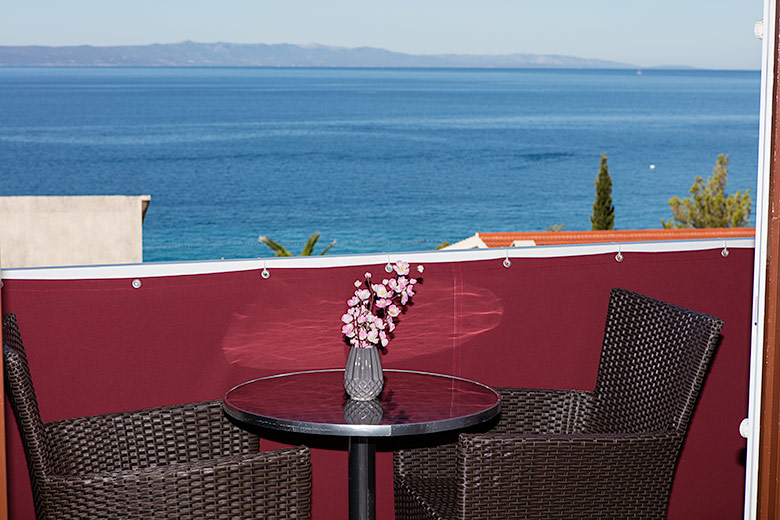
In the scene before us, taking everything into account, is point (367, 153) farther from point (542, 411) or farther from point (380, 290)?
point (380, 290)

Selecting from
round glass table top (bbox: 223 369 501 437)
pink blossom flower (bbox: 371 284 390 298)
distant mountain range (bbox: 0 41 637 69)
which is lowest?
round glass table top (bbox: 223 369 501 437)

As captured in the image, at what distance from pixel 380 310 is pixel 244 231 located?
138ft

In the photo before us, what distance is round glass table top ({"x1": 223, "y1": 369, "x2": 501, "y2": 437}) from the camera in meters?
2.04

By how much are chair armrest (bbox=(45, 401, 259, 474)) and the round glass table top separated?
124 millimetres

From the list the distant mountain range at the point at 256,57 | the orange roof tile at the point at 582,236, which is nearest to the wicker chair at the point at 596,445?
the orange roof tile at the point at 582,236

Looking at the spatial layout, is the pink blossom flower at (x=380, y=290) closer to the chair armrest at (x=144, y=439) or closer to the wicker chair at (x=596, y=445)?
the wicker chair at (x=596, y=445)

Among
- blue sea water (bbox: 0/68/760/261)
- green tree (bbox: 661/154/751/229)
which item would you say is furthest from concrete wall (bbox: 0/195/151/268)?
green tree (bbox: 661/154/751/229)

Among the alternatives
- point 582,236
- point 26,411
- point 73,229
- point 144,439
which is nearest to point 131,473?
point 26,411

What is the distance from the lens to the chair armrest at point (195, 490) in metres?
1.88

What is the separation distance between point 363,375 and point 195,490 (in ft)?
1.66

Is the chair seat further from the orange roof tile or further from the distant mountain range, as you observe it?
the distant mountain range

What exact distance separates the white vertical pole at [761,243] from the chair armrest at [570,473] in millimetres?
741

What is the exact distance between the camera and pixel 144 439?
2.30 meters

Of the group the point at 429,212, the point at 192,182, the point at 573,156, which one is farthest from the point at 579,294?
the point at 573,156
